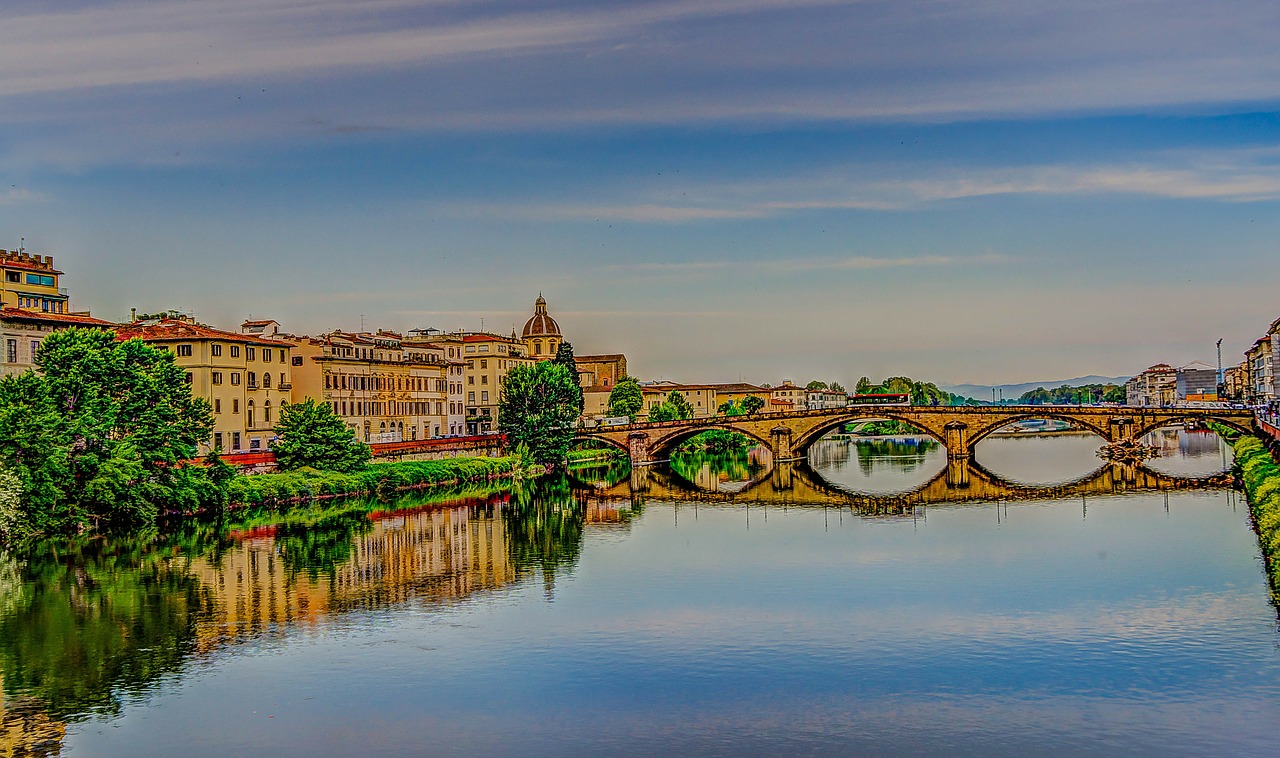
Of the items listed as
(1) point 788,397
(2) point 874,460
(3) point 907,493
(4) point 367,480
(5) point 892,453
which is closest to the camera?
(4) point 367,480

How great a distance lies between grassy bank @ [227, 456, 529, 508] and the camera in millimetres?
52291

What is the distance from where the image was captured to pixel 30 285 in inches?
2352

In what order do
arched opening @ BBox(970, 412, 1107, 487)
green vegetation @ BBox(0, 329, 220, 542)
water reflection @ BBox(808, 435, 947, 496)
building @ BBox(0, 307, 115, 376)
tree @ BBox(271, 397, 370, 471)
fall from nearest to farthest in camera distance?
green vegetation @ BBox(0, 329, 220, 542) → building @ BBox(0, 307, 115, 376) → tree @ BBox(271, 397, 370, 471) → water reflection @ BBox(808, 435, 947, 496) → arched opening @ BBox(970, 412, 1107, 487)

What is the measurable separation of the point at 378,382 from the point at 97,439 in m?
34.7

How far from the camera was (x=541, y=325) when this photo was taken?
123500 mm

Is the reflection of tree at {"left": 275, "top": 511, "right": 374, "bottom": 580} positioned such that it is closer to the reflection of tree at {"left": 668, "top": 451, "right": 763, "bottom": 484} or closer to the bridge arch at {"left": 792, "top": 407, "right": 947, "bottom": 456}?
the reflection of tree at {"left": 668, "top": 451, "right": 763, "bottom": 484}

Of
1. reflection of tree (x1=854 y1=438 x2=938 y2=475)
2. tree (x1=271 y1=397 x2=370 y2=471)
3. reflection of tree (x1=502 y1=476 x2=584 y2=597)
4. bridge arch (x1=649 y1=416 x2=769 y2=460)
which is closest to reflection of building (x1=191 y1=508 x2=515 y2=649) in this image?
reflection of tree (x1=502 y1=476 x2=584 y2=597)

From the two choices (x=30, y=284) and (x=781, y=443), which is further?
(x=781, y=443)

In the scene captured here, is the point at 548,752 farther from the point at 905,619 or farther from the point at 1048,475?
the point at 1048,475

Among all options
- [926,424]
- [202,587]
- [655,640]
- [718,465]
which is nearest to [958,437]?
[926,424]

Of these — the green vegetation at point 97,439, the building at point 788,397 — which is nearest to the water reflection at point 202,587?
the green vegetation at point 97,439

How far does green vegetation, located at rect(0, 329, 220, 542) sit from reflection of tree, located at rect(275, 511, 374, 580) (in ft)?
16.2


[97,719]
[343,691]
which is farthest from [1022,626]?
[97,719]

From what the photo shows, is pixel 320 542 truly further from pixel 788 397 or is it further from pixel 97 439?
pixel 788 397
